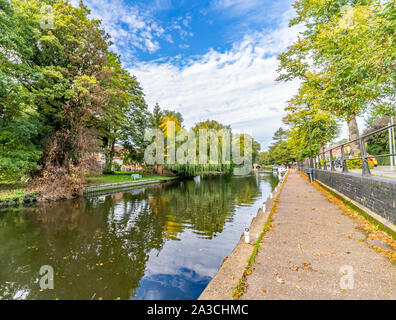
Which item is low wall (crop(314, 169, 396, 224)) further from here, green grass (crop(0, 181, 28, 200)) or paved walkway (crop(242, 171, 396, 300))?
green grass (crop(0, 181, 28, 200))

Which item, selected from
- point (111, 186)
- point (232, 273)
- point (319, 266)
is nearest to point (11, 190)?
point (111, 186)

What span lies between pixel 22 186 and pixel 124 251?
13.2 metres

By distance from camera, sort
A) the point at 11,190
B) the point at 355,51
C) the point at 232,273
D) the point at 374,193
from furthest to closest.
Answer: the point at 11,190 < the point at 355,51 < the point at 374,193 < the point at 232,273

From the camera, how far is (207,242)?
235 inches

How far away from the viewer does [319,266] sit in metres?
3.13

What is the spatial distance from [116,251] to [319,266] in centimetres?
452

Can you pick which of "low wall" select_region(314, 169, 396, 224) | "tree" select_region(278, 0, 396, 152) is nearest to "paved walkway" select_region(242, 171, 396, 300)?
"low wall" select_region(314, 169, 396, 224)

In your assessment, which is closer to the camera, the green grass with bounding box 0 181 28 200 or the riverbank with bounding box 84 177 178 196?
the green grass with bounding box 0 181 28 200

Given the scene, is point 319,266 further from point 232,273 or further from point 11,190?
point 11,190

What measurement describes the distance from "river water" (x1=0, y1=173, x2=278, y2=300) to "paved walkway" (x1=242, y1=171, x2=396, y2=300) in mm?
1332

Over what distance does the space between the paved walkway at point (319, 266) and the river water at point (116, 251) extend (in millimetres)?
1332

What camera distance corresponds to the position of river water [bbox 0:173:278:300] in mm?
3723

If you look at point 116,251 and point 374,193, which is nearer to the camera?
point 374,193
